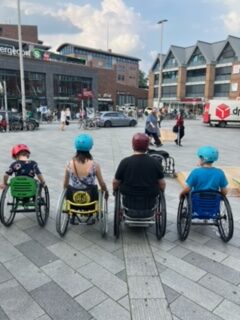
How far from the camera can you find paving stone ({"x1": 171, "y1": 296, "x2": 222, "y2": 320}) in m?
2.17

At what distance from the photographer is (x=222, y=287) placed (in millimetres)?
2535

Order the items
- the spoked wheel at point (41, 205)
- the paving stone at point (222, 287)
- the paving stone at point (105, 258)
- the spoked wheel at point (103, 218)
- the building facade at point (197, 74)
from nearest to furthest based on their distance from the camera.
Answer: the paving stone at point (222, 287) → the paving stone at point (105, 258) → the spoked wheel at point (103, 218) → the spoked wheel at point (41, 205) → the building facade at point (197, 74)

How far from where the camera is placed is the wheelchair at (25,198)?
3.54 m

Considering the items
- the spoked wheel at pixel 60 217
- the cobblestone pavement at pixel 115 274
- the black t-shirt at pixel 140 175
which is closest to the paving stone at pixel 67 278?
the cobblestone pavement at pixel 115 274

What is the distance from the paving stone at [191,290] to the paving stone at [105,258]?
1.57 ft

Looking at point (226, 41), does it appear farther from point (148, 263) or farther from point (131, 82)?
point (148, 263)

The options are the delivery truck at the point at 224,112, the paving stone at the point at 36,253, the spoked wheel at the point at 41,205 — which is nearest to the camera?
the paving stone at the point at 36,253

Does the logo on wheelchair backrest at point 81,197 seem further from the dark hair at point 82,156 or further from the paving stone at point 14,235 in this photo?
the paving stone at point 14,235

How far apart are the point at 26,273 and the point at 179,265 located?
1601mm

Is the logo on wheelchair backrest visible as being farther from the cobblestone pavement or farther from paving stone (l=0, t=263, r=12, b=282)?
paving stone (l=0, t=263, r=12, b=282)

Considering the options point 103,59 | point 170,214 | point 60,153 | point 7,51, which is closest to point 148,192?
point 170,214

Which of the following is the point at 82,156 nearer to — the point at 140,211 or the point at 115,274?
the point at 140,211

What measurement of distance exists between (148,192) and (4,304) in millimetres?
1811

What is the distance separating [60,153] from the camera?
9.52 metres
